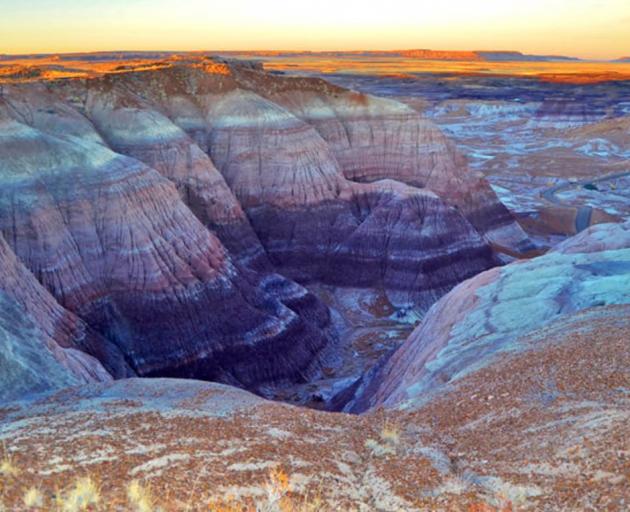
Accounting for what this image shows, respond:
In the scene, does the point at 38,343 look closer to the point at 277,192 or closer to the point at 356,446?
the point at 356,446

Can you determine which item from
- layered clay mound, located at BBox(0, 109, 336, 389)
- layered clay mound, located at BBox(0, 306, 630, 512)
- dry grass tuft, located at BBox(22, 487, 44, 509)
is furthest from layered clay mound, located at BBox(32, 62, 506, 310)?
dry grass tuft, located at BBox(22, 487, 44, 509)

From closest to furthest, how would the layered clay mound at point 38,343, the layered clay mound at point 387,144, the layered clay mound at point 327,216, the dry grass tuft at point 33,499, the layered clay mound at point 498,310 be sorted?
1. the dry grass tuft at point 33,499
2. the layered clay mound at point 38,343
3. the layered clay mound at point 498,310
4. the layered clay mound at point 327,216
5. the layered clay mound at point 387,144

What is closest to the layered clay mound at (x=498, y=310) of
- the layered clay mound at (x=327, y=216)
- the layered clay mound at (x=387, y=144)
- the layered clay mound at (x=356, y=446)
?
the layered clay mound at (x=356, y=446)

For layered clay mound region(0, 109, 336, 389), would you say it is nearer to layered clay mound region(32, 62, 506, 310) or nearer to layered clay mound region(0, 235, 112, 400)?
layered clay mound region(0, 235, 112, 400)

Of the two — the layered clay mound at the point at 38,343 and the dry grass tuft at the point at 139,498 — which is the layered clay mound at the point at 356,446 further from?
the layered clay mound at the point at 38,343

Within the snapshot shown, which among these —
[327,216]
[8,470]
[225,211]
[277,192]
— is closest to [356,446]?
[8,470]

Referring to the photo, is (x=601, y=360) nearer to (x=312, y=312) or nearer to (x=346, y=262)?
(x=312, y=312)
